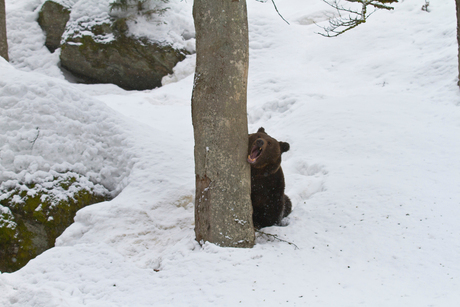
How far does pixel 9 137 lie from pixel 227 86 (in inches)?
139

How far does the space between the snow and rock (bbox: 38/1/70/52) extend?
17.7ft

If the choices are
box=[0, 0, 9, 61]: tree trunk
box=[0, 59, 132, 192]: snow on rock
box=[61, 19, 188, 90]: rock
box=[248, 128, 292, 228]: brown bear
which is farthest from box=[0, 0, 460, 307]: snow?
box=[0, 0, 9, 61]: tree trunk

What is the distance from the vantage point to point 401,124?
6547 mm

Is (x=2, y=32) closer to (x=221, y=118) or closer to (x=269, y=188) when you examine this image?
(x=221, y=118)

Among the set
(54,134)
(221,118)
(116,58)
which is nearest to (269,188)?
(221,118)

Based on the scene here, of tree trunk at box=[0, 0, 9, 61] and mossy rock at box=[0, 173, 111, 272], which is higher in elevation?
tree trunk at box=[0, 0, 9, 61]

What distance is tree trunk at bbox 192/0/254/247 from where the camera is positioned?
10.7ft

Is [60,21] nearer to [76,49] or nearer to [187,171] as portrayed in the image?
[76,49]

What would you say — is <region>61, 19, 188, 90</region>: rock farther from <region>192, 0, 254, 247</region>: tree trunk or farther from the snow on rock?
<region>192, 0, 254, 247</region>: tree trunk

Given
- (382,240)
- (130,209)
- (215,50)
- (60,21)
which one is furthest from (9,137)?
(60,21)

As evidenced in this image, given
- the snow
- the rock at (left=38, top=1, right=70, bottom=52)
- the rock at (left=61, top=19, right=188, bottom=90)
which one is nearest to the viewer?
the snow

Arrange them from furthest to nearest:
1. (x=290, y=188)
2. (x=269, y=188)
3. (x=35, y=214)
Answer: (x=290, y=188) < (x=35, y=214) < (x=269, y=188)

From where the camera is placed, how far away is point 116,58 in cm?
1202

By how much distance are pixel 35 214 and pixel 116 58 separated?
8.70m
